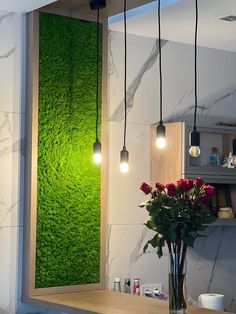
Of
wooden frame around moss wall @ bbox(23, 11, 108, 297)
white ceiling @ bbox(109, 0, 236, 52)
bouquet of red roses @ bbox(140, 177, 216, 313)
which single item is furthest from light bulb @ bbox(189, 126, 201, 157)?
wooden frame around moss wall @ bbox(23, 11, 108, 297)

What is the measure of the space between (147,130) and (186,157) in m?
0.36

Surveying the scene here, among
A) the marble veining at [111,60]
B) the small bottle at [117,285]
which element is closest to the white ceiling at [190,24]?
the marble veining at [111,60]

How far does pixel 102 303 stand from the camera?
3.66 meters

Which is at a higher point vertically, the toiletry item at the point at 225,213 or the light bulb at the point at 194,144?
the light bulb at the point at 194,144

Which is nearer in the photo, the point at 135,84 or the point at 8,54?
the point at 8,54

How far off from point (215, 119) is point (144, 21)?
3.43 ft

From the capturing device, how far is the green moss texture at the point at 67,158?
400 cm

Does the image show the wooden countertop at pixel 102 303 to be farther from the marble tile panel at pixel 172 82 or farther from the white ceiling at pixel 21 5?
the white ceiling at pixel 21 5

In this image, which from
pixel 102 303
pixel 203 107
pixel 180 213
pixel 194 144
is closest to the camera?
pixel 180 213

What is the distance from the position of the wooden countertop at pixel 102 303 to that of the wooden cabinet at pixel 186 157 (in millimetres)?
939

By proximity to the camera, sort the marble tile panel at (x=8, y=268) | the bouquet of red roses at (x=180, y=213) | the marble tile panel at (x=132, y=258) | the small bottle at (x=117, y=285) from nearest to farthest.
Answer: the bouquet of red roses at (x=180, y=213) < the marble tile panel at (x=8, y=268) < the small bottle at (x=117, y=285) < the marble tile panel at (x=132, y=258)

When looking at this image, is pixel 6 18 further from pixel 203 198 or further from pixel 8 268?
pixel 203 198

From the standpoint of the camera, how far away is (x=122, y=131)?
459 centimetres

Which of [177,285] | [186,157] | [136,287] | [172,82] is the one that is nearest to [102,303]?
[177,285]
